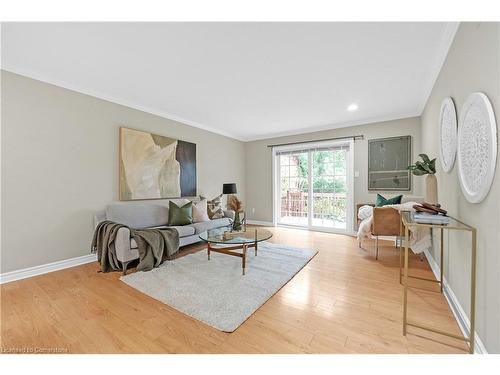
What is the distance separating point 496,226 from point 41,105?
435 cm

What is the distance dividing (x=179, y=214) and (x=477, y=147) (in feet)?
11.7

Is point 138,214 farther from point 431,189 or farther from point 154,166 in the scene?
point 431,189

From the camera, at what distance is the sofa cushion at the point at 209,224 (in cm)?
351

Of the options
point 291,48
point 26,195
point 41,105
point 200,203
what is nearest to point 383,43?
point 291,48

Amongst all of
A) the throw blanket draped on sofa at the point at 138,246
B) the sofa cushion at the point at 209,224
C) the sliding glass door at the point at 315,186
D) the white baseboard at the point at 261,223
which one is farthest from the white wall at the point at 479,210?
the white baseboard at the point at 261,223

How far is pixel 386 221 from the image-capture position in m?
2.99

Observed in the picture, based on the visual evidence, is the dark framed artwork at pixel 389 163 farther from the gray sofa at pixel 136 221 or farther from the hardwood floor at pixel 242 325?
the gray sofa at pixel 136 221

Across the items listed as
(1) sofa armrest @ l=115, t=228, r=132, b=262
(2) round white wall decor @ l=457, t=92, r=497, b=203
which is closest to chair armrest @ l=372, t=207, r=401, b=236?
(2) round white wall decor @ l=457, t=92, r=497, b=203

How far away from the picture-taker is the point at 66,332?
1.52 m

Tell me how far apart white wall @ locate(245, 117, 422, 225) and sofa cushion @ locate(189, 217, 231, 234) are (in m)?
1.96

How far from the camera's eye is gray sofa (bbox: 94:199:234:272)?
2.50 m

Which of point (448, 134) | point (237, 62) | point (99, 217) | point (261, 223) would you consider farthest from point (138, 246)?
point (261, 223)

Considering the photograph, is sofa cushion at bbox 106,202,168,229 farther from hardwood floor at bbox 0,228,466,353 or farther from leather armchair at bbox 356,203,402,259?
leather armchair at bbox 356,203,402,259
